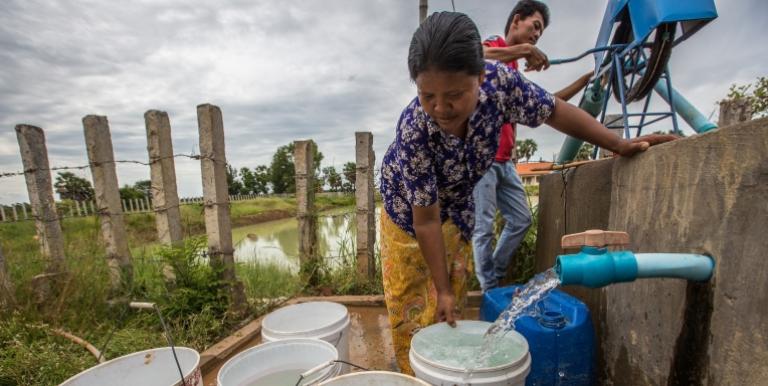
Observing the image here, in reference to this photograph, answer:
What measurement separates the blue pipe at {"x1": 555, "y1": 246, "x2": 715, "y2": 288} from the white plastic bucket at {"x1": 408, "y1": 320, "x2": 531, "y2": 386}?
0.36 metres

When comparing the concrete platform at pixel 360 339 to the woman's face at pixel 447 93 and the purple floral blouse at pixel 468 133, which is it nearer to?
the purple floral blouse at pixel 468 133

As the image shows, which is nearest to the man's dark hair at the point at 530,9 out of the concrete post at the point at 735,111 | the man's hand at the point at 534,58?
the man's hand at the point at 534,58

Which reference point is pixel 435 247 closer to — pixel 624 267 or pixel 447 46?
pixel 624 267

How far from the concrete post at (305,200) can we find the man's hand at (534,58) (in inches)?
86.3

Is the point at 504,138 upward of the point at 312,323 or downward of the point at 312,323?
upward

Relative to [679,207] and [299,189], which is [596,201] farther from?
[299,189]

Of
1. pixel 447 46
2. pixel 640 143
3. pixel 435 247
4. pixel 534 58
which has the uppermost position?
pixel 534 58

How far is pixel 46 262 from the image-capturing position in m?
2.90

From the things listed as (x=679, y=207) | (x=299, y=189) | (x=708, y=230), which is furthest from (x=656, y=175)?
(x=299, y=189)

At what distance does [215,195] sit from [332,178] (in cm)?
131

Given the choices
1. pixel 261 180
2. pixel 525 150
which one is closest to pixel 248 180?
pixel 261 180

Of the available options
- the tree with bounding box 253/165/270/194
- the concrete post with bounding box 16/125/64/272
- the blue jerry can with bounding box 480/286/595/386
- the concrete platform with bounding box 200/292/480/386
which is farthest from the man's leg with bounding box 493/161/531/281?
the tree with bounding box 253/165/270/194

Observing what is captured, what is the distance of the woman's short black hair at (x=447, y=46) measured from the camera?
3.45 ft

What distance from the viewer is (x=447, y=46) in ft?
3.44
